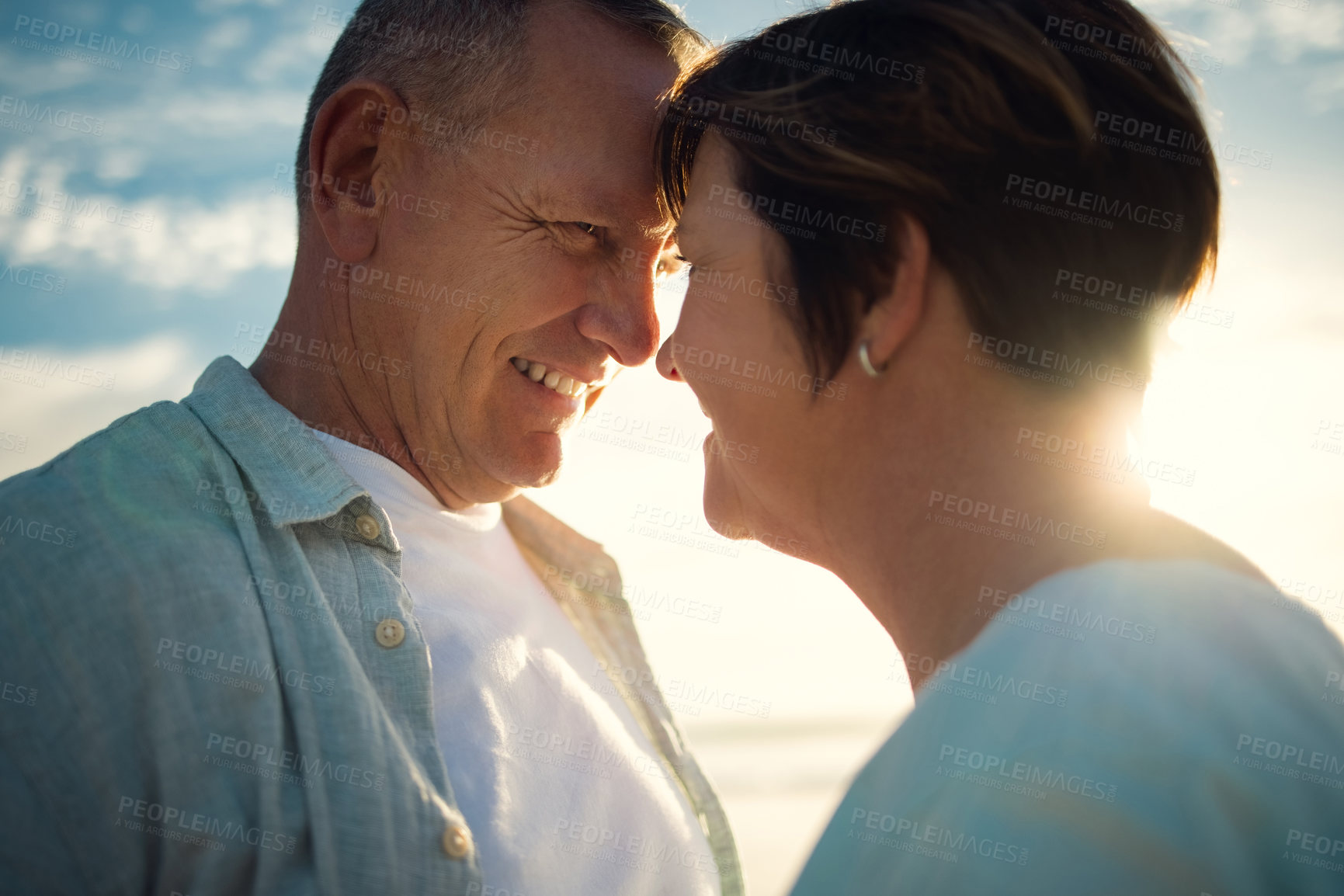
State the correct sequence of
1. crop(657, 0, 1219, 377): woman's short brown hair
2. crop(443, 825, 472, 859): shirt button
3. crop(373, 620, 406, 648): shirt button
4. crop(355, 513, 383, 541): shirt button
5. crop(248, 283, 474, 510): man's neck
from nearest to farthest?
crop(657, 0, 1219, 377): woman's short brown hair < crop(443, 825, 472, 859): shirt button < crop(373, 620, 406, 648): shirt button < crop(355, 513, 383, 541): shirt button < crop(248, 283, 474, 510): man's neck

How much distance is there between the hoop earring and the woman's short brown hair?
3 cm

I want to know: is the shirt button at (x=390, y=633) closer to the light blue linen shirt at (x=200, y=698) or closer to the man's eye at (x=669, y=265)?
the light blue linen shirt at (x=200, y=698)

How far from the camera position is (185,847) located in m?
1.53

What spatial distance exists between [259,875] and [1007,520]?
1.40 metres

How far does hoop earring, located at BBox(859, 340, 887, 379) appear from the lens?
5.21 feet

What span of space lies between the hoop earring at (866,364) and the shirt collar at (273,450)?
1099 mm

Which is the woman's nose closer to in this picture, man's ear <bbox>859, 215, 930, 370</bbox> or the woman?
the woman

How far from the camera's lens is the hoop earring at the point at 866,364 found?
1.59 meters

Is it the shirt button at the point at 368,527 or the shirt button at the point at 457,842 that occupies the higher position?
the shirt button at the point at 368,527

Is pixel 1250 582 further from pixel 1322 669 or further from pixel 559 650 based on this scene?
pixel 559 650

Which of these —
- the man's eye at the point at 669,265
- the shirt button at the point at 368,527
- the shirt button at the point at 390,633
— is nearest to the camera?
the shirt button at the point at 390,633

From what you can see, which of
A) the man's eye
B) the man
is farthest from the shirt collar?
the man's eye

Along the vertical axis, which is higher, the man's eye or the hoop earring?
the man's eye

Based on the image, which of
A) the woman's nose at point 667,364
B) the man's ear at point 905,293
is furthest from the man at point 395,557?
the man's ear at point 905,293
